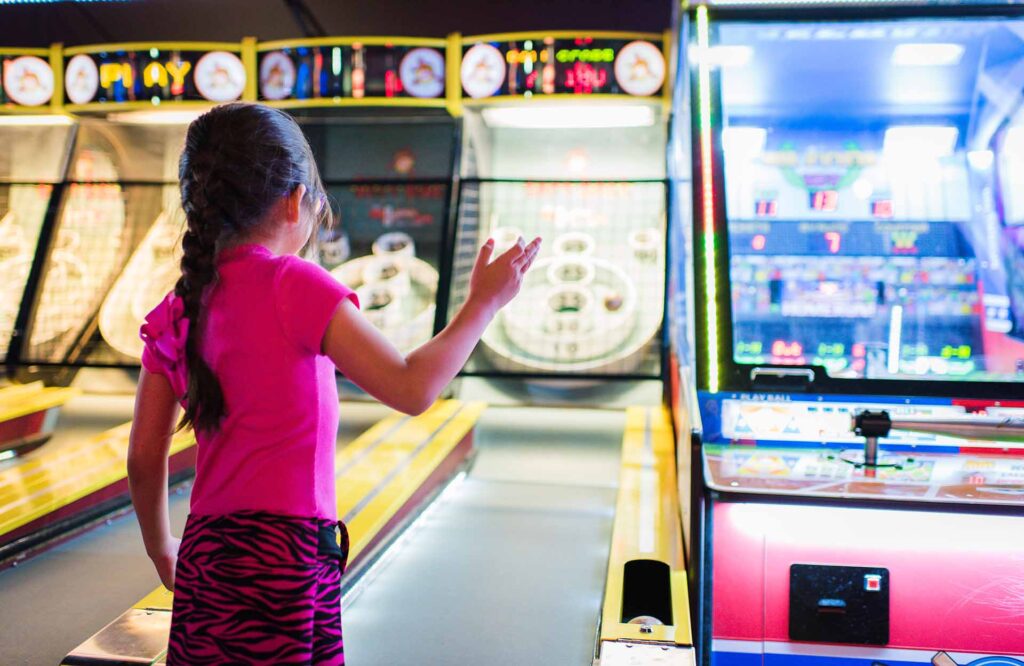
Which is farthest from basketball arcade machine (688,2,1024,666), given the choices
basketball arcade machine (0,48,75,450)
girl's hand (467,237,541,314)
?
basketball arcade machine (0,48,75,450)

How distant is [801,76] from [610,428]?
1.86 m

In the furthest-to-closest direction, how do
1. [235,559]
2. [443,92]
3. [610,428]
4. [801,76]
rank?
[443,92]
[610,428]
[801,76]
[235,559]

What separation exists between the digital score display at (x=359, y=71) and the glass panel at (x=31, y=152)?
1491 millimetres

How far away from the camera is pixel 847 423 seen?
6.16 ft

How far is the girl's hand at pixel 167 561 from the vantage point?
112 cm

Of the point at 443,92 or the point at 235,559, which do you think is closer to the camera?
the point at 235,559

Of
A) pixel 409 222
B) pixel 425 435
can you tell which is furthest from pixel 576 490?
pixel 409 222

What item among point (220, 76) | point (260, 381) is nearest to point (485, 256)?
point (260, 381)

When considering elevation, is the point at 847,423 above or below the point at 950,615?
above

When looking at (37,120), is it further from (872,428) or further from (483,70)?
(872,428)

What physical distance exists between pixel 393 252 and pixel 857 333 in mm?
2707

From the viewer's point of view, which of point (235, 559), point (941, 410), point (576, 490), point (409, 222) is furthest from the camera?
point (409, 222)

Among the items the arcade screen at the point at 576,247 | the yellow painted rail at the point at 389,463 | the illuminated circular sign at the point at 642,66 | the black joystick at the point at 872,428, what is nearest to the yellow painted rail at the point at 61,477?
the yellow painted rail at the point at 389,463

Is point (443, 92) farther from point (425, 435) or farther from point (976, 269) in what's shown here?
point (976, 269)
